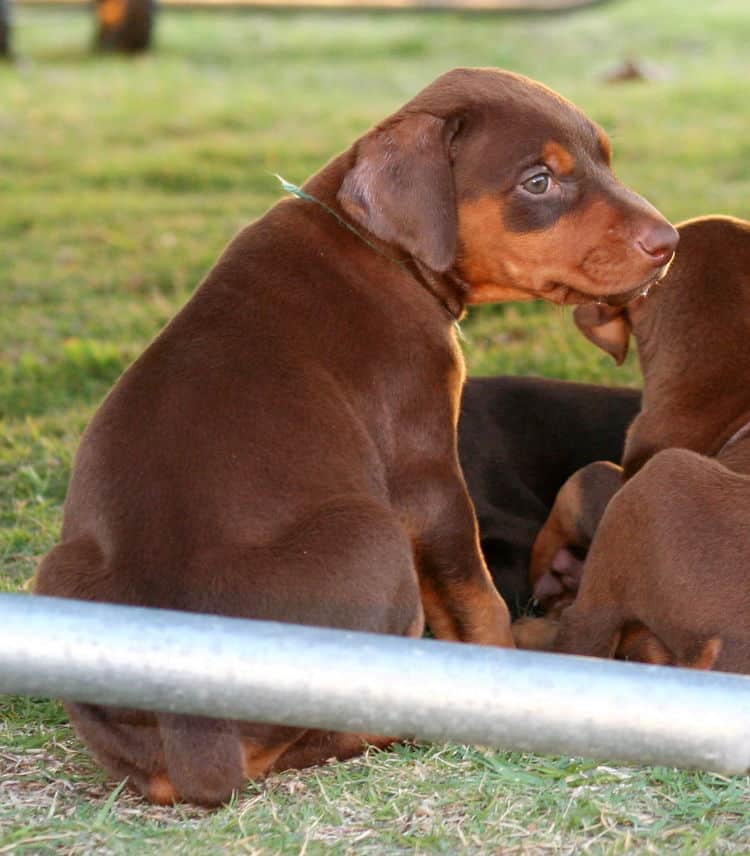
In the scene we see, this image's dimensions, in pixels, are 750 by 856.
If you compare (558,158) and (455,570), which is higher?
(558,158)

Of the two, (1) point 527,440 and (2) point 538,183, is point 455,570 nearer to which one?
(2) point 538,183

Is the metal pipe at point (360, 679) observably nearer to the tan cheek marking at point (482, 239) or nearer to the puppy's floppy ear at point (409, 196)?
the puppy's floppy ear at point (409, 196)

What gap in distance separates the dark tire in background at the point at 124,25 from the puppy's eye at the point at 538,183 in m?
15.5

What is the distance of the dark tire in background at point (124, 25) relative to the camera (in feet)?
61.7

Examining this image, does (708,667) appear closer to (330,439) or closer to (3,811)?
(330,439)

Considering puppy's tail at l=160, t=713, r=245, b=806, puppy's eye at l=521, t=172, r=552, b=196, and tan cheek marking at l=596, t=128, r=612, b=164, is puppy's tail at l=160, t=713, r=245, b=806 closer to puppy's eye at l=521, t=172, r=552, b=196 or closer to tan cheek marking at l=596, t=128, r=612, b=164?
puppy's eye at l=521, t=172, r=552, b=196

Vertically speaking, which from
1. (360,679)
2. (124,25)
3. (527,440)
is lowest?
(124,25)

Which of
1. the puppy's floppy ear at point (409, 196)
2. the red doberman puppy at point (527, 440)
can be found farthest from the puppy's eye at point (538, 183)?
the red doberman puppy at point (527, 440)

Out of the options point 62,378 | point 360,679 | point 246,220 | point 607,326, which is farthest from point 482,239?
point 246,220

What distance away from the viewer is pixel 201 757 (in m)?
3.45

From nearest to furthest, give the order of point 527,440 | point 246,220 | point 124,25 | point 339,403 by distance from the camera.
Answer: point 339,403 < point 527,440 < point 246,220 < point 124,25

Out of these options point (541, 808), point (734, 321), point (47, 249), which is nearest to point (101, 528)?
point (541, 808)

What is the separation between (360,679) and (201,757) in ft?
3.18

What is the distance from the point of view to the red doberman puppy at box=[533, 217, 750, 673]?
13.1ft
